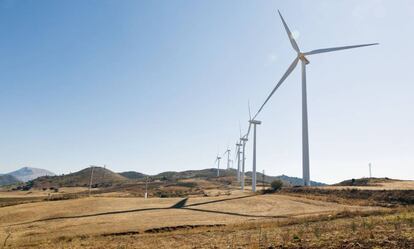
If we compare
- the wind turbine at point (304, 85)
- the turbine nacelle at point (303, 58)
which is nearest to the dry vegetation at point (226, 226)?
the wind turbine at point (304, 85)

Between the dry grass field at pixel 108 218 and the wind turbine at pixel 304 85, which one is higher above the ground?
the wind turbine at pixel 304 85

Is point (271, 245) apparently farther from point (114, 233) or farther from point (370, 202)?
point (370, 202)

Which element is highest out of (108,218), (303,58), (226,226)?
(303,58)

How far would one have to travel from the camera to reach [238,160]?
16862 cm

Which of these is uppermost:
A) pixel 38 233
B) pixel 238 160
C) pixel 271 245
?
pixel 238 160

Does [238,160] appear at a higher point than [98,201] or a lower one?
higher

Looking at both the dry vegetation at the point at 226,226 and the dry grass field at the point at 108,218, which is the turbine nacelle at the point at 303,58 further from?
the dry grass field at the point at 108,218

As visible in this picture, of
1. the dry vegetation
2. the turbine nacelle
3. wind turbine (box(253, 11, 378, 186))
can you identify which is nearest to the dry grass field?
the dry vegetation

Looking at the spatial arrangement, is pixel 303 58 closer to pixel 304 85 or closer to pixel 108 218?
pixel 304 85

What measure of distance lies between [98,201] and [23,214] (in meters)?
15.2

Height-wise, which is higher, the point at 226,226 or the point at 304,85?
the point at 304,85

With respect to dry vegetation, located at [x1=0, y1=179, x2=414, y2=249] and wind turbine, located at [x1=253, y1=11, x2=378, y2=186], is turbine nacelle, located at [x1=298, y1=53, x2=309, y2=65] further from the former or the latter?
dry vegetation, located at [x1=0, y1=179, x2=414, y2=249]

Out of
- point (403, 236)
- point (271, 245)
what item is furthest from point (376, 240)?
point (271, 245)

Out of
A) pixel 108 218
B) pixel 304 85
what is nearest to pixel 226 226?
pixel 108 218
